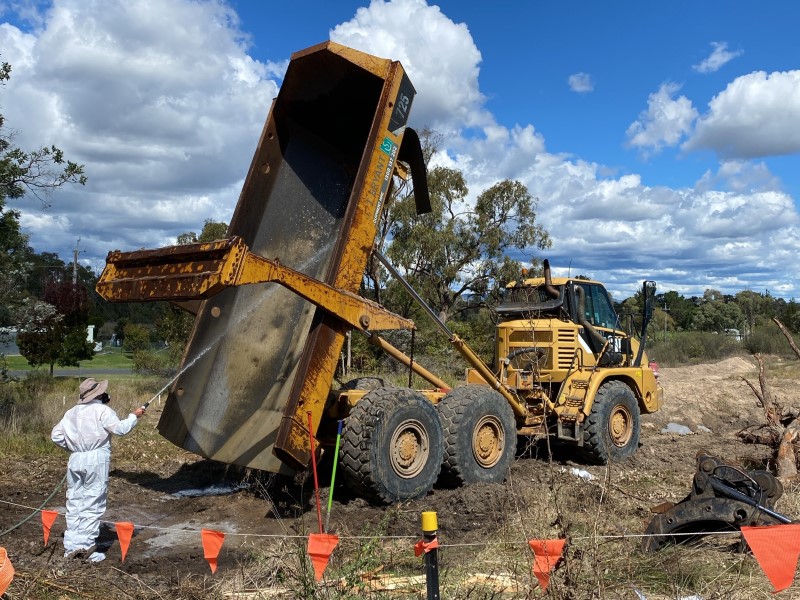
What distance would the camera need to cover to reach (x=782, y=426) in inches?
354

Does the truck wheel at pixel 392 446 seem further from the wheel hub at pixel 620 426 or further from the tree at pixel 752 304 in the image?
the tree at pixel 752 304

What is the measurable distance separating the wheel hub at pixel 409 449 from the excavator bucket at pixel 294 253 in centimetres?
89

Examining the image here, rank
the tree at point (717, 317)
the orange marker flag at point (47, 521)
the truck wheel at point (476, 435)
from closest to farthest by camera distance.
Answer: the orange marker flag at point (47, 521) < the truck wheel at point (476, 435) < the tree at point (717, 317)

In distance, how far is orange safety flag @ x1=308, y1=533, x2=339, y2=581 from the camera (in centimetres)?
419

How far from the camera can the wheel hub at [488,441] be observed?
759 centimetres

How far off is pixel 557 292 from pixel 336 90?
3.97 metres

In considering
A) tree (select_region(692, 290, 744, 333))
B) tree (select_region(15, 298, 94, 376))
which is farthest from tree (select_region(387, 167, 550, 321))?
tree (select_region(692, 290, 744, 333))

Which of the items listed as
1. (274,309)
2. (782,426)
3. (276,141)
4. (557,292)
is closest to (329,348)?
(274,309)

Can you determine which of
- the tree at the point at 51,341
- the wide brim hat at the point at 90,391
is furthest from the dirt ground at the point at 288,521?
the tree at the point at 51,341

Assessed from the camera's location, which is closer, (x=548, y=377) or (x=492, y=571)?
(x=492, y=571)

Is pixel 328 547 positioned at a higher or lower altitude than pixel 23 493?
higher

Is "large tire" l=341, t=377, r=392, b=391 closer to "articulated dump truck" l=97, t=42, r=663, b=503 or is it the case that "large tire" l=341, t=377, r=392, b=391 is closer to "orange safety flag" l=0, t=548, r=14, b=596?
"articulated dump truck" l=97, t=42, r=663, b=503

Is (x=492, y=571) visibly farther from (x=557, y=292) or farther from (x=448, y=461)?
(x=557, y=292)

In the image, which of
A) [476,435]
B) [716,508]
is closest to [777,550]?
[716,508]
